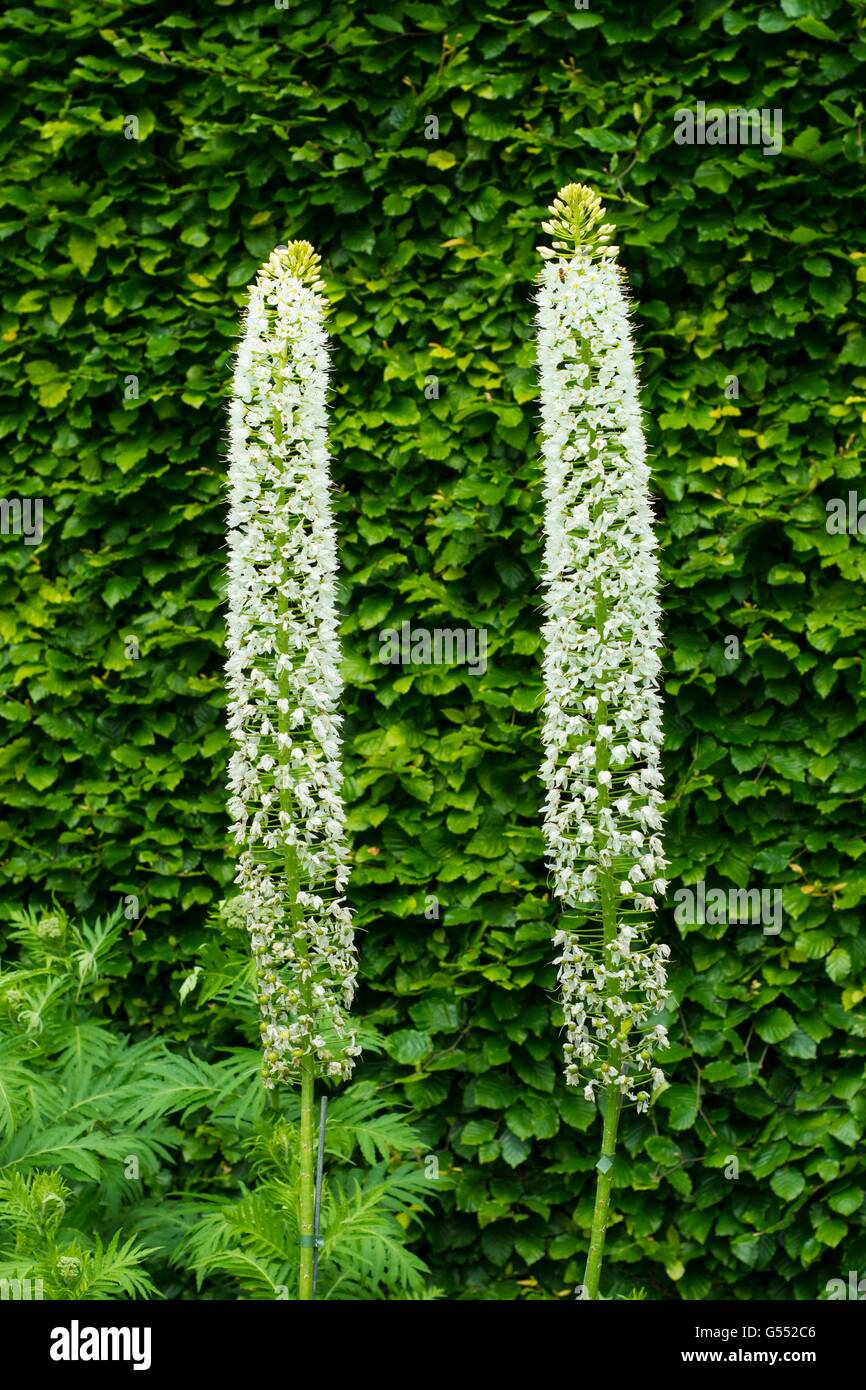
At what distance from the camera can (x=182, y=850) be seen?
5375mm

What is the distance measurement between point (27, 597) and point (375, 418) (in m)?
1.68

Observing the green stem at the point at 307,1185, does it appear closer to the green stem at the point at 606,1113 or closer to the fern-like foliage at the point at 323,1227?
the fern-like foliage at the point at 323,1227

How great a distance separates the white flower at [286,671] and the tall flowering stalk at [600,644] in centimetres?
56

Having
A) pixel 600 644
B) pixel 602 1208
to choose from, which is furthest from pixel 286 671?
pixel 602 1208

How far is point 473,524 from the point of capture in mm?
4996

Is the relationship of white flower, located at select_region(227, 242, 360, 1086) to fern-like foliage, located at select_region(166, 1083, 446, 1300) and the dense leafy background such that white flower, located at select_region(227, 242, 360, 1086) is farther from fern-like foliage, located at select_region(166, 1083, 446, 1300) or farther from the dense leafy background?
the dense leafy background

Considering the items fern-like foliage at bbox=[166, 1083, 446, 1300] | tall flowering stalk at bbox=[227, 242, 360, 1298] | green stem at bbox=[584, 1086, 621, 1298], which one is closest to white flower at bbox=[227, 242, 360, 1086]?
tall flowering stalk at bbox=[227, 242, 360, 1298]

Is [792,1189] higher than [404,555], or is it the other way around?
[404,555]

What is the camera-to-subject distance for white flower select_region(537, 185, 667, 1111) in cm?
314

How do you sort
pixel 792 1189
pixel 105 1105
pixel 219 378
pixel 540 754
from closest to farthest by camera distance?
pixel 105 1105 < pixel 792 1189 < pixel 540 754 < pixel 219 378

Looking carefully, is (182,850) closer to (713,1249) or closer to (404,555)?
(404,555)

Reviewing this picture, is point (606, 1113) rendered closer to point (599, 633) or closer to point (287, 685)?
point (599, 633)

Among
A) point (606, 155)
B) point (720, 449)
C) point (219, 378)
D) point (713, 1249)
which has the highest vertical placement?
point (606, 155)

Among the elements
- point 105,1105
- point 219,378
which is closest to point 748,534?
point 219,378
